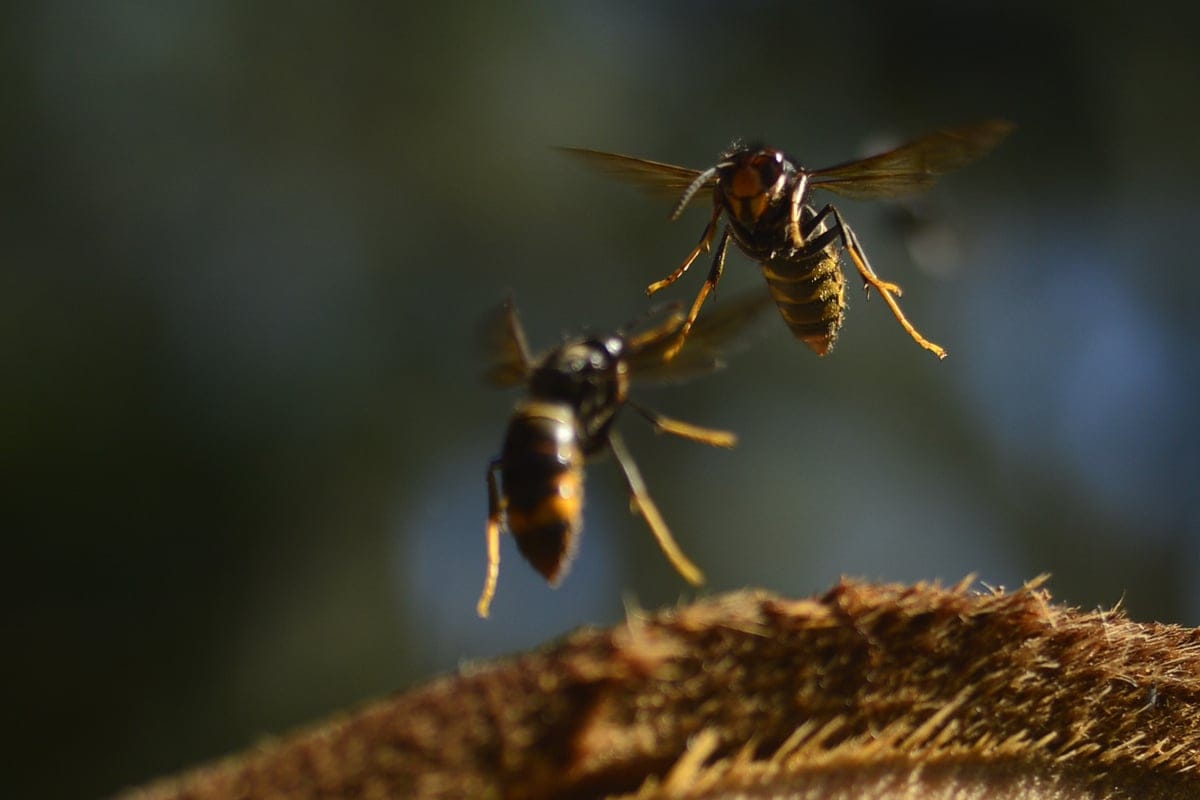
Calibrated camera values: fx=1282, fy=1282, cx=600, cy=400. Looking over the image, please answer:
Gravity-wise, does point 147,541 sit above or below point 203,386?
below

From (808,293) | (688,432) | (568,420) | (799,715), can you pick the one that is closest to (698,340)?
(688,432)

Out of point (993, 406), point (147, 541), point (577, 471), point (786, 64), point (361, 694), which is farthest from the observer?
point (786, 64)

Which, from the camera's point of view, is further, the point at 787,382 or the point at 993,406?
the point at 787,382

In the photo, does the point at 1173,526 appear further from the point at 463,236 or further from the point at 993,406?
the point at 463,236

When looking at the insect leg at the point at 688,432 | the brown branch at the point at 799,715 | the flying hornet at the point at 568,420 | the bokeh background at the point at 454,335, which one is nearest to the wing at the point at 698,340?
the flying hornet at the point at 568,420

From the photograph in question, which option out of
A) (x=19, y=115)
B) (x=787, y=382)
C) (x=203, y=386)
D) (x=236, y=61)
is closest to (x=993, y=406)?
(x=787, y=382)

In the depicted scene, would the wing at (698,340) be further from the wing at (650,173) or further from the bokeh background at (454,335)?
the bokeh background at (454,335)

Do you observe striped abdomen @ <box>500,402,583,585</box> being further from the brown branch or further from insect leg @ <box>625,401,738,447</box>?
the brown branch

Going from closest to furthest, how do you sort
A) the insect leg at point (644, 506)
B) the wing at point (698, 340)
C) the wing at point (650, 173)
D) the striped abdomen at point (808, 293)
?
the striped abdomen at point (808, 293) → the wing at point (650, 173) → the insect leg at point (644, 506) → the wing at point (698, 340)

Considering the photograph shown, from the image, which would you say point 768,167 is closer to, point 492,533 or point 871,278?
point 871,278
